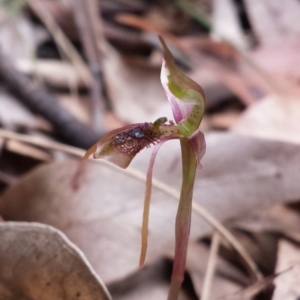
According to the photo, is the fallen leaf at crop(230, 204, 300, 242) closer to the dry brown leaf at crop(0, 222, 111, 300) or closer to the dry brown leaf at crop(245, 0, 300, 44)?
the dry brown leaf at crop(0, 222, 111, 300)

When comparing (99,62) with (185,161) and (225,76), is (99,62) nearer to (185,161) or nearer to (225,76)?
(225,76)

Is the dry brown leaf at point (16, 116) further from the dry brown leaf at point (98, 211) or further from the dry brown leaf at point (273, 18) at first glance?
the dry brown leaf at point (273, 18)

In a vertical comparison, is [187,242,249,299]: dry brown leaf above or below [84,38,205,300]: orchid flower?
below

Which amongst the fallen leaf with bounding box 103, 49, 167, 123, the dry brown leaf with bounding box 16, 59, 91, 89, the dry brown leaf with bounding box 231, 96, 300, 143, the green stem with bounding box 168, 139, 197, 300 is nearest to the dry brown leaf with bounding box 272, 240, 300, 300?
the green stem with bounding box 168, 139, 197, 300

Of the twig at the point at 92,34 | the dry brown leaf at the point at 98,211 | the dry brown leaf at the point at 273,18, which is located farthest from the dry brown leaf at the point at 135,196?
the dry brown leaf at the point at 273,18

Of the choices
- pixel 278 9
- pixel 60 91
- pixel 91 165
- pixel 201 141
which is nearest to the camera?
pixel 201 141

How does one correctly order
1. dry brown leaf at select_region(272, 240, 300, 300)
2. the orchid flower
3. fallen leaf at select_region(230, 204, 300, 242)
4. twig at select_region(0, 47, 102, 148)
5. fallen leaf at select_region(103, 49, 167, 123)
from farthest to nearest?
fallen leaf at select_region(103, 49, 167, 123) < twig at select_region(0, 47, 102, 148) < fallen leaf at select_region(230, 204, 300, 242) < dry brown leaf at select_region(272, 240, 300, 300) < the orchid flower

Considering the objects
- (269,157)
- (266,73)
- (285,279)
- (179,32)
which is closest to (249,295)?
(285,279)

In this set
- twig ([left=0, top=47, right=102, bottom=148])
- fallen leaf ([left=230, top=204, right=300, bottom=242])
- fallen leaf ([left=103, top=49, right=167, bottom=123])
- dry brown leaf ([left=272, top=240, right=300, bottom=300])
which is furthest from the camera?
fallen leaf ([left=103, top=49, right=167, bottom=123])
